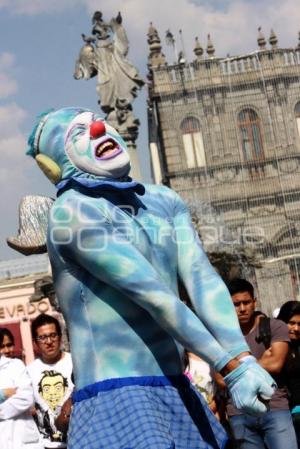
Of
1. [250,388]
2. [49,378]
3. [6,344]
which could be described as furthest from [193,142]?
[250,388]

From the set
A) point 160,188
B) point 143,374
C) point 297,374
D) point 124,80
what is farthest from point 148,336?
point 124,80

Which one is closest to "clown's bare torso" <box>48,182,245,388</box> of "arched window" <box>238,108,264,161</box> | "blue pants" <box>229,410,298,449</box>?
"blue pants" <box>229,410,298,449</box>

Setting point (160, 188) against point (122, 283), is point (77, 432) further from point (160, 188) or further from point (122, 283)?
point (160, 188)

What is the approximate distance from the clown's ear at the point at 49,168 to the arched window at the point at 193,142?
3103 cm

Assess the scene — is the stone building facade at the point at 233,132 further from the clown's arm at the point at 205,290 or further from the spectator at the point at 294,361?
the clown's arm at the point at 205,290

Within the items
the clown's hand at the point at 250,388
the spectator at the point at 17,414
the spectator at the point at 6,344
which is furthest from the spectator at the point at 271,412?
the clown's hand at the point at 250,388

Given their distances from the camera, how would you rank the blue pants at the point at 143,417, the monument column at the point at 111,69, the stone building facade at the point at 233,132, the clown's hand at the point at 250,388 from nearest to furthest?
the clown's hand at the point at 250,388 → the blue pants at the point at 143,417 → the monument column at the point at 111,69 → the stone building facade at the point at 233,132

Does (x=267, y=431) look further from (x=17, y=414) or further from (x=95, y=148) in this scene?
(x=95, y=148)

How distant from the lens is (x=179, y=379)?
10.1 ft

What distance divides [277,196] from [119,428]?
31.7 meters

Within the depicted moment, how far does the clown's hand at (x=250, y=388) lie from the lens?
2.76 m

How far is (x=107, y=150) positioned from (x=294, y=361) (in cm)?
278

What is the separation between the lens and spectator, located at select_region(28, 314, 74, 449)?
5887 millimetres

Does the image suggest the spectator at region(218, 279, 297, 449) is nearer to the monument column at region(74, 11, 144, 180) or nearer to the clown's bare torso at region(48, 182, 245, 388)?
the clown's bare torso at region(48, 182, 245, 388)
